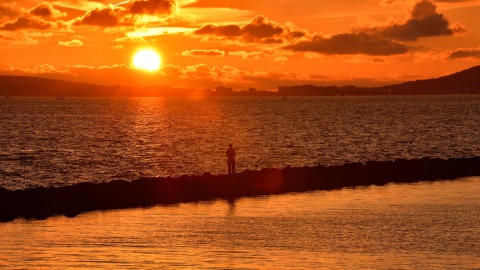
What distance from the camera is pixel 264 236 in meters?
23.9

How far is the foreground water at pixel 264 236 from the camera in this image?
20.2m

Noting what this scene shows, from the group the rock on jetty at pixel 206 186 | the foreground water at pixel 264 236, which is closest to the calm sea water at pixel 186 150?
the rock on jetty at pixel 206 186

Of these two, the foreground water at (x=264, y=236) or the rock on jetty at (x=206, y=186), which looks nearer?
the foreground water at (x=264, y=236)

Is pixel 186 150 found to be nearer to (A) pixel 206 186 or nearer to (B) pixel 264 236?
(A) pixel 206 186

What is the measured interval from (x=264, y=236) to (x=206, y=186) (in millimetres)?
11257

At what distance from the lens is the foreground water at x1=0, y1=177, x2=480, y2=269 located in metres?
20.2

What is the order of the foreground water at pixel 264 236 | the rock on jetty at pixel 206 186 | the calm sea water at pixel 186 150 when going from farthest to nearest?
the calm sea water at pixel 186 150 < the rock on jetty at pixel 206 186 < the foreground water at pixel 264 236

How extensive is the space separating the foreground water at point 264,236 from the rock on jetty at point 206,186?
1.70 meters

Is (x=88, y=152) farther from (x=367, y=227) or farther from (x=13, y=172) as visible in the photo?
(x=367, y=227)

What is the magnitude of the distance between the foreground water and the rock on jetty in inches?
67.0

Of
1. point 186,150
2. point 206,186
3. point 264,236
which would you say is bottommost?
point 264,236

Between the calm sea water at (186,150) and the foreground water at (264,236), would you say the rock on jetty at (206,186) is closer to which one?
the foreground water at (264,236)

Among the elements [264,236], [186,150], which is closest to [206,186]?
[264,236]

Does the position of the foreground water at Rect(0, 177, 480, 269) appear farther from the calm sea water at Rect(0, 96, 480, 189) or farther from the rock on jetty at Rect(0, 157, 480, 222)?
the calm sea water at Rect(0, 96, 480, 189)
